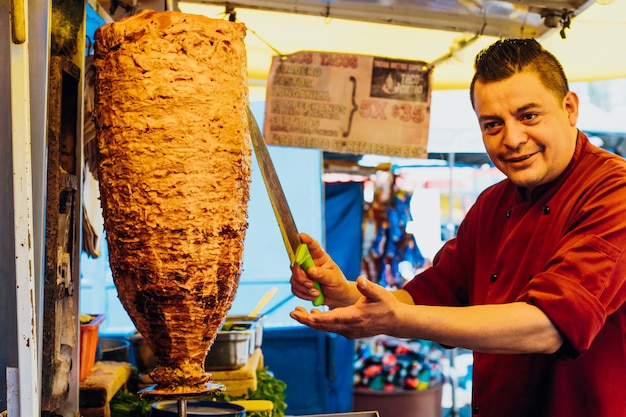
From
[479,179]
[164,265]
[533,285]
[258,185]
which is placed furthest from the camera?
[479,179]

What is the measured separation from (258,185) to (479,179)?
4.73 meters

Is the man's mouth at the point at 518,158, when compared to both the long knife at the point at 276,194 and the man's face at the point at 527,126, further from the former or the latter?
the long knife at the point at 276,194

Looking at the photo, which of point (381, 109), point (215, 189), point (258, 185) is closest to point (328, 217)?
point (258, 185)

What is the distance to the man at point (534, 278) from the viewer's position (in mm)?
1771

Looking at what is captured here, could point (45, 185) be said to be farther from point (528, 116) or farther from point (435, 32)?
point (435, 32)

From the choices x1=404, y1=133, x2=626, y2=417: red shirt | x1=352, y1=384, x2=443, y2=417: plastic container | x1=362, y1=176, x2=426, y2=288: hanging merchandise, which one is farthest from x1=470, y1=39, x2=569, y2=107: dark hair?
x1=362, y1=176, x2=426, y2=288: hanging merchandise

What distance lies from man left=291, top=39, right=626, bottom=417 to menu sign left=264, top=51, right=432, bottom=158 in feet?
6.05

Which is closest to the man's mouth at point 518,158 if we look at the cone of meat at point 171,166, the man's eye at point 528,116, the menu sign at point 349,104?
the man's eye at point 528,116

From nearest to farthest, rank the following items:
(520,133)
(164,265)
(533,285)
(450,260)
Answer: (164,265) < (533,285) < (520,133) < (450,260)

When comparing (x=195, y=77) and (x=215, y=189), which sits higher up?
(x=195, y=77)

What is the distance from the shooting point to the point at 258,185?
23.5 ft

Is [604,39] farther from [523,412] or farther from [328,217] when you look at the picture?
[328,217]

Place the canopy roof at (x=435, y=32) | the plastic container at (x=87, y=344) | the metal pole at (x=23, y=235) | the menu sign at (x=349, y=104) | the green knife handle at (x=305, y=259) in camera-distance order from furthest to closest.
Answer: the menu sign at (x=349, y=104)
the canopy roof at (x=435, y=32)
the plastic container at (x=87, y=344)
the green knife handle at (x=305, y=259)
the metal pole at (x=23, y=235)

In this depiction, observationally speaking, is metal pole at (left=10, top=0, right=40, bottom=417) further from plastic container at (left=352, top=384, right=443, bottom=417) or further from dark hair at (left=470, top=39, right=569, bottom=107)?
plastic container at (left=352, top=384, right=443, bottom=417)
